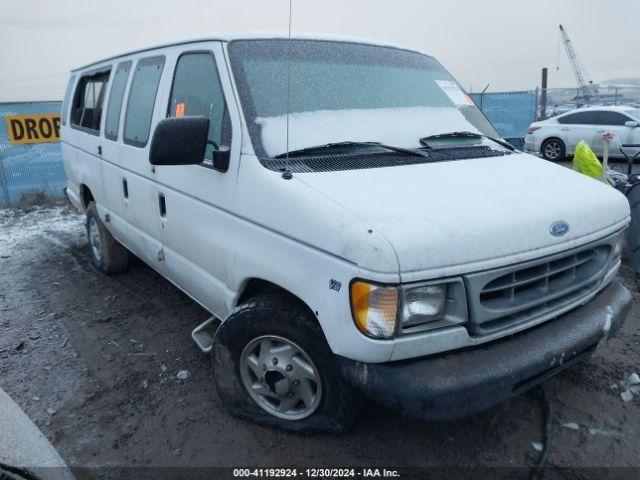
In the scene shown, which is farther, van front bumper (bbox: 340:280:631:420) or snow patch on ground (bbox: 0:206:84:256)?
snow patch on ground (bbox: 0:206:84:256)

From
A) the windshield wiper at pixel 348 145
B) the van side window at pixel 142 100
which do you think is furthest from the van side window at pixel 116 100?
the windshield wiper at pixel 348 145

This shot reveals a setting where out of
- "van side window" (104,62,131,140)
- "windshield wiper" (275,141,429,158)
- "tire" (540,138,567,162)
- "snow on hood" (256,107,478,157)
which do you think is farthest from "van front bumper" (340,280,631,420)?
"tire" (540,138,567,162)

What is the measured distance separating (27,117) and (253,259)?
8744 mm

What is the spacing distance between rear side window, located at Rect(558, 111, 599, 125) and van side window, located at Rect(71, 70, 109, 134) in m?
12.4

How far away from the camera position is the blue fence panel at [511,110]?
51.8ft

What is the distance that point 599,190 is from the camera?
2.81 m

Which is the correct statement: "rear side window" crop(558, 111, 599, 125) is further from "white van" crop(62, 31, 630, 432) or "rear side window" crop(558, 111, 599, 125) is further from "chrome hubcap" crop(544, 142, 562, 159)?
"white van" crop(62, 31, 630, 432)

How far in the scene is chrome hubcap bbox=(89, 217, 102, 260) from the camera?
538cm

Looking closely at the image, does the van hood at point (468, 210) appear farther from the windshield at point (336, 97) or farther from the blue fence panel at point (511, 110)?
the blue fence panel at point (511, 110)

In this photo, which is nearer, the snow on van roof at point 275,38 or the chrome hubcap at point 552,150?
the snow on van roof at point 275,38

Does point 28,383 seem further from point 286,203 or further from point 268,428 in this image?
point 286,203

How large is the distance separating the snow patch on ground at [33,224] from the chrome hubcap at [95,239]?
1721mm

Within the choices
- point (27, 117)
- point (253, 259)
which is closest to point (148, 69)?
point (253, 259)

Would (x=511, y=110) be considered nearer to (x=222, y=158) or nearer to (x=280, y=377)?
(x=222, y=158)
